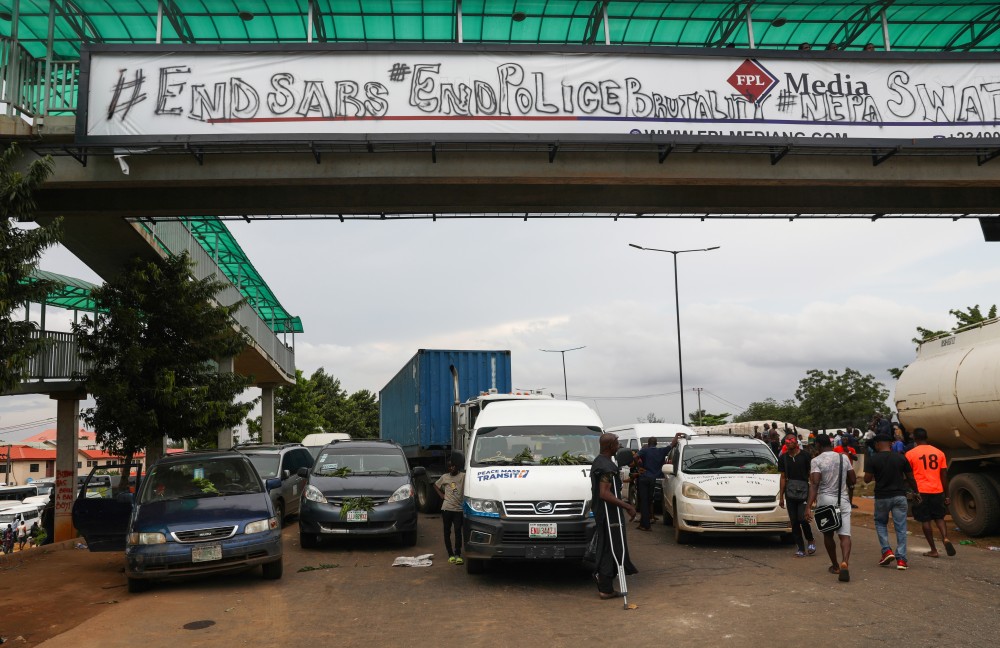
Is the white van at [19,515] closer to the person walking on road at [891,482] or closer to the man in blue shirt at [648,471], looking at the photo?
the man in blue shirt at [648,471]

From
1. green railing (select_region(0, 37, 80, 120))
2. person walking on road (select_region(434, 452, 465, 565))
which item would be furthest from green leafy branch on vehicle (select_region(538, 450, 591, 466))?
green railing (select_region(0, 37, 80, 120))

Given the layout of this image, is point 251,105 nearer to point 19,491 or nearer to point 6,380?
point 6,380

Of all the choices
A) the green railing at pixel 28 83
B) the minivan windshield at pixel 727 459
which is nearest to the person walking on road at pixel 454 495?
the minivan windshield at pixel 727 459

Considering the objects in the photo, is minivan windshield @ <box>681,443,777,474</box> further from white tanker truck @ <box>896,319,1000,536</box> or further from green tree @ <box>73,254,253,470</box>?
green tree @ <box>73,254,253,470</box>

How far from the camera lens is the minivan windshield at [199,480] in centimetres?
953

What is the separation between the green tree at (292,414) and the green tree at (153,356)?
103ft

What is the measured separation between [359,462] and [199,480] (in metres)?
3.30

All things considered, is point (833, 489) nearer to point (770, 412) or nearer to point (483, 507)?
point (483, 507)

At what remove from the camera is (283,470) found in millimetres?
15539

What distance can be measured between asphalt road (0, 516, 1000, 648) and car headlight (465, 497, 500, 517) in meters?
0.82

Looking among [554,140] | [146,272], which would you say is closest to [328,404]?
[146,272]

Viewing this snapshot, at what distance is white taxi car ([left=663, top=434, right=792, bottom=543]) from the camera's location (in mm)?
10750

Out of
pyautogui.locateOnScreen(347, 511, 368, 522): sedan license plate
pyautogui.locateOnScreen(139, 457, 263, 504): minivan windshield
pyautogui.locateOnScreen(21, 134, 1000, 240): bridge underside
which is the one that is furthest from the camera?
pyautogui.locateOnScreen(21, 134, 1000, 240): bridge underside

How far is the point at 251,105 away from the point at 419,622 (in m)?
8.29
